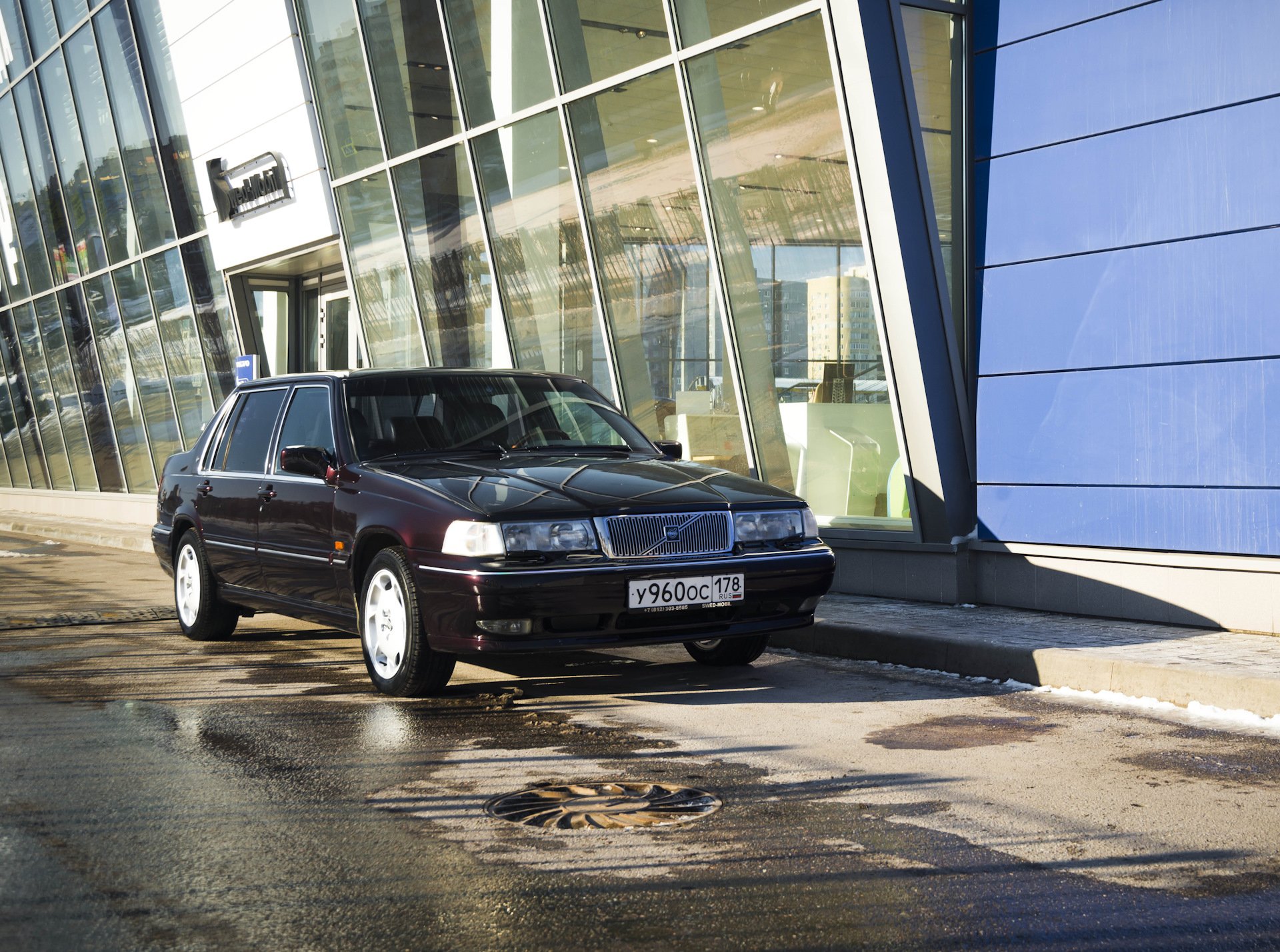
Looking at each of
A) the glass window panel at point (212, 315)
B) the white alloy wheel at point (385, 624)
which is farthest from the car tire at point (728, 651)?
the glass window panel at point (212, 315)

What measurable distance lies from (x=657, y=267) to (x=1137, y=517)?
509 cm

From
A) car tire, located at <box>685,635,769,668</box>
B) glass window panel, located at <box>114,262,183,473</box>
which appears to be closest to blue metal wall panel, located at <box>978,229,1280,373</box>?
car tire, located at <box>685,635,769,668</box>

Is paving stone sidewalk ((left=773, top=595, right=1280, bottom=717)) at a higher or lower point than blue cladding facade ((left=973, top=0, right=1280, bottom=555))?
lower

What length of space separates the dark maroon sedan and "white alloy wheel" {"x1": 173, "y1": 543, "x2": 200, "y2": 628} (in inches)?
13.8

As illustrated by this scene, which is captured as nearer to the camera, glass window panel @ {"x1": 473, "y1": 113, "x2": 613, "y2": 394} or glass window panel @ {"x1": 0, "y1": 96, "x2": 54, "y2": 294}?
glass window panel @ {"x1": 473, "y1": 113, "x2": 613, "y2": 394}

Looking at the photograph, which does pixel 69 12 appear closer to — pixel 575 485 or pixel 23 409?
pixel 23 409

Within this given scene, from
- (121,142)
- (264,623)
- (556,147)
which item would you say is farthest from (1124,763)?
(121,142)

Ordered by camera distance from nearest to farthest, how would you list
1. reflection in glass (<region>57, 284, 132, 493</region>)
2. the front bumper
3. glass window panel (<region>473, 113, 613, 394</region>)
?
the front bumper
glass window panel (<region>473, 113, 613, 394</region>)
reflection in glass (<region>57, 284, 132, 493</region>)

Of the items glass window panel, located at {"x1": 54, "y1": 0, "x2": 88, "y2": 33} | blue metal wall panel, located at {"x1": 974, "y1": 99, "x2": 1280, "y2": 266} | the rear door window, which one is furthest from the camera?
glass window panel, located at {"x1": 54, "y1": 0, "x2": 88, "y2": 33}

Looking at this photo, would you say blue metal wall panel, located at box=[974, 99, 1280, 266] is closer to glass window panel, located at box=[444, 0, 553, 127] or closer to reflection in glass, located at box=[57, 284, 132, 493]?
glass window panel, located at box=[444, 0, 553, 127]

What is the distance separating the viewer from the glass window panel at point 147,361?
23.3 m

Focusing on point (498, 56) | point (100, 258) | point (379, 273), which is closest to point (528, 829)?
point (498, 56)

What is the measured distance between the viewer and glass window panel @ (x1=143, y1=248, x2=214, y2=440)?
22078 millimetres

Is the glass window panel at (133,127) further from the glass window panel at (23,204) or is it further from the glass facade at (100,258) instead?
the glass window panel at (23,204)
